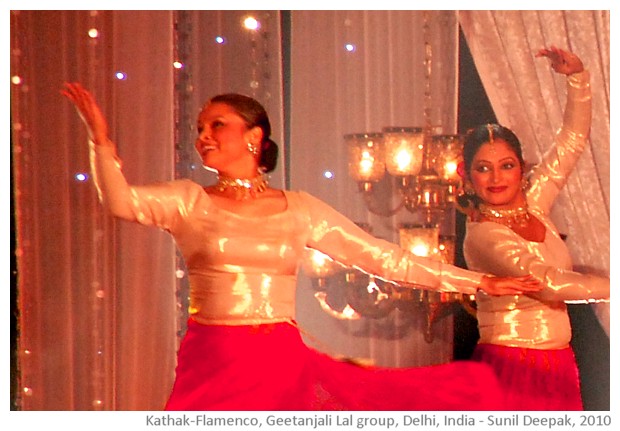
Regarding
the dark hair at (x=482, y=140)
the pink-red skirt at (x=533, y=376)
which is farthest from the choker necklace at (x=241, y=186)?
the pink-red skirt at (x=533, y=376)

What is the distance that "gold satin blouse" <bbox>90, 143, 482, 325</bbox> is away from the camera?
88.4 inches

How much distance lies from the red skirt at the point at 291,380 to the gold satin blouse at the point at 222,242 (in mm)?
45

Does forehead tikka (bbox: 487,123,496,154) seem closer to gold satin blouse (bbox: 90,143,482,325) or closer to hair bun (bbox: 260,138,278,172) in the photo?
gold satin blouse (bbox: 90,143,482,325)

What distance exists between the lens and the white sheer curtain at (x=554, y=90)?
2701mm

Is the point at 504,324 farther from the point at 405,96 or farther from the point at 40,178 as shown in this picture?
the point at 40,178

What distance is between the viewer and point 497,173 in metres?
2.54

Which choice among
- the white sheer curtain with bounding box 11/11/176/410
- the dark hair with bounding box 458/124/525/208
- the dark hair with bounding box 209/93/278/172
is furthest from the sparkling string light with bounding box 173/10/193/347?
the dark hair with bounding box 458/124/525/208

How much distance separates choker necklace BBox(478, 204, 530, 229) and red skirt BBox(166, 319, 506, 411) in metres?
0.37

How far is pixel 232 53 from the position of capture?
→ 104 inches

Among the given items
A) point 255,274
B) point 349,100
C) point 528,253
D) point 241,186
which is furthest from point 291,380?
point 349,100

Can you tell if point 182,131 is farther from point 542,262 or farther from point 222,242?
point 542,262

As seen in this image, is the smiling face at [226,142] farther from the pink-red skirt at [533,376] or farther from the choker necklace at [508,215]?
the pink-red skirt at [533,376]

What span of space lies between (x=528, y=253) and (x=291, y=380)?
0.65 meters
